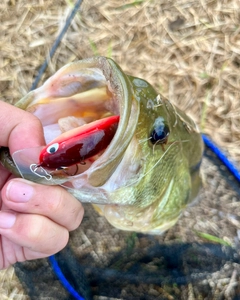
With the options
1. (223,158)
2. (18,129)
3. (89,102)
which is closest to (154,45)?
(223,158)

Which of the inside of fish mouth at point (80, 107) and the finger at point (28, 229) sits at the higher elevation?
the inside of fish mouth at point (80, 107)

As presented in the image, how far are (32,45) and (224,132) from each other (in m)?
1.29

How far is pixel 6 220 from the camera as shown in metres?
1.23

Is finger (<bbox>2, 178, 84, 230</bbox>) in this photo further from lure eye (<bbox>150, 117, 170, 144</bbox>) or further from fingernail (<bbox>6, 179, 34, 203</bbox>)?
lure eye (<bbox>150, 117, 170, 144</bbox>)

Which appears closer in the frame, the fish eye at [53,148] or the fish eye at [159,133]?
the fish eye at [53,148]

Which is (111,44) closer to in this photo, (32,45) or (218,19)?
(32,45)

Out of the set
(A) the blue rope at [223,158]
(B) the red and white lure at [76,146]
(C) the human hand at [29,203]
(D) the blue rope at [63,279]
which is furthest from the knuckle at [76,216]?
(A) the blue rope at [223,158]

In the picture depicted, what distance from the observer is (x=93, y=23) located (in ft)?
8.85

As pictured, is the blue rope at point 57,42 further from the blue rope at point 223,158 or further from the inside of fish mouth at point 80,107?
the inside of fish mouth at point 80,107

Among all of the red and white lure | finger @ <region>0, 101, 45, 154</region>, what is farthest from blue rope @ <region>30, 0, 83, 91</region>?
the red and white lure

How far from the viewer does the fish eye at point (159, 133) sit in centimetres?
120

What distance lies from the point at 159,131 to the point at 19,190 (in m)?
0.42

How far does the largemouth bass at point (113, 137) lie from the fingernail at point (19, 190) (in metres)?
0.04

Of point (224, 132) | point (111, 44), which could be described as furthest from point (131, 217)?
point (111, 44)
